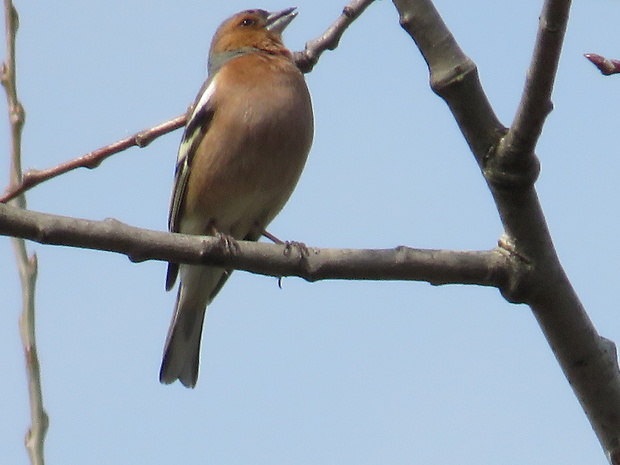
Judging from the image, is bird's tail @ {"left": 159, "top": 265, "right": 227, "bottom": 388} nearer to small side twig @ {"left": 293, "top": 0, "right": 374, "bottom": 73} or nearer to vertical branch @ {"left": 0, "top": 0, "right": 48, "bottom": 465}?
small side twig @ {"left": 293, "top": 0, "right": 374, "bottom": 73}

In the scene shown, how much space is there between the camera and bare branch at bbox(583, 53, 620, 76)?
109 inches

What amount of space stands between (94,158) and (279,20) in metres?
4.49

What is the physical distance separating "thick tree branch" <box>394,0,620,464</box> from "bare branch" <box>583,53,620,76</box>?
5.9 inches

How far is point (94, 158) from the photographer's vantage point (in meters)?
3.41

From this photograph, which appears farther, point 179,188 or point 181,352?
point 181,352

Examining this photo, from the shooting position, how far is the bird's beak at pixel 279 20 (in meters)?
7.57

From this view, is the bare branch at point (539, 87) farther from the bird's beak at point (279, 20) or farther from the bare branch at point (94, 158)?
the bird's beak at point (279, 20)

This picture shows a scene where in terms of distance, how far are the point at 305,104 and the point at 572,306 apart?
134 inches

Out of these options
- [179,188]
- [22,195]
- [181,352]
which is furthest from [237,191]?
[22,195]

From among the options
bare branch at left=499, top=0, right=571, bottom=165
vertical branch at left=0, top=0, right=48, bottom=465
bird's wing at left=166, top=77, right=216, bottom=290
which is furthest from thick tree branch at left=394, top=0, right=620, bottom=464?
bird's wing at left=166, top=77, right=216, bottom=290

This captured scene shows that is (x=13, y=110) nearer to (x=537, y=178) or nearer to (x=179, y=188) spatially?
(x=537, y=178)

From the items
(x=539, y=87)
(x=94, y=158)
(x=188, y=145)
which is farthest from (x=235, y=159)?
(x=539, y=87)

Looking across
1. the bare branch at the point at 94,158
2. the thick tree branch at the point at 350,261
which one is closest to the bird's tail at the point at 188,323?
the bare branch at the point at 94,158

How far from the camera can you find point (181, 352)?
6.85 metres
